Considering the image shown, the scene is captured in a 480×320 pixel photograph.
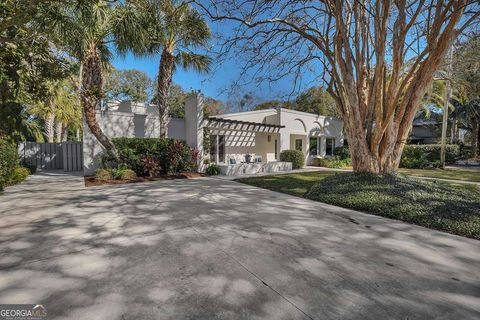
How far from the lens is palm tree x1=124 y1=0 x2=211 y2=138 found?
1107 cm

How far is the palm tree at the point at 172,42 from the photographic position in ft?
36.3

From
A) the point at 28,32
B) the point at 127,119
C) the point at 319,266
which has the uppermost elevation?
the point at 28,32

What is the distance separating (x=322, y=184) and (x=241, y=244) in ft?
17.7

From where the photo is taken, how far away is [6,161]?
9117mm

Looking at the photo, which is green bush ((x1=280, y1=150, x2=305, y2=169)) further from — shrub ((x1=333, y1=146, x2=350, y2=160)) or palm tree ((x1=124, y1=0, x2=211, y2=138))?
palm tree ((x1=124, y1=0, x2=211, y2=138))

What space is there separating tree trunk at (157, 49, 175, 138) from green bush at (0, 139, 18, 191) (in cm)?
633

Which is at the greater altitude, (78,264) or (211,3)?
(211,3)

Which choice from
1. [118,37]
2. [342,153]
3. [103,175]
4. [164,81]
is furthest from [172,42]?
[342,153]

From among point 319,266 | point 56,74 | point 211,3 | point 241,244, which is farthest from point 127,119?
point 319,266

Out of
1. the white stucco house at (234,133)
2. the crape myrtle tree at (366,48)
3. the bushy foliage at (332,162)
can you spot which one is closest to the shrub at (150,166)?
the white stucco house at (234,133)

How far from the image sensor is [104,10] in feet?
31.2

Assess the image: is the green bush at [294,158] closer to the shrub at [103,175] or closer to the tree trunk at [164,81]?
the tree trunk at [164,81]

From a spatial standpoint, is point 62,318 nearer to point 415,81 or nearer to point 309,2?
point 415,81

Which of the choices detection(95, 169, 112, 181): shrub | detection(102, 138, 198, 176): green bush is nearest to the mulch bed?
detection(95, 169, 112, 181): shrub
